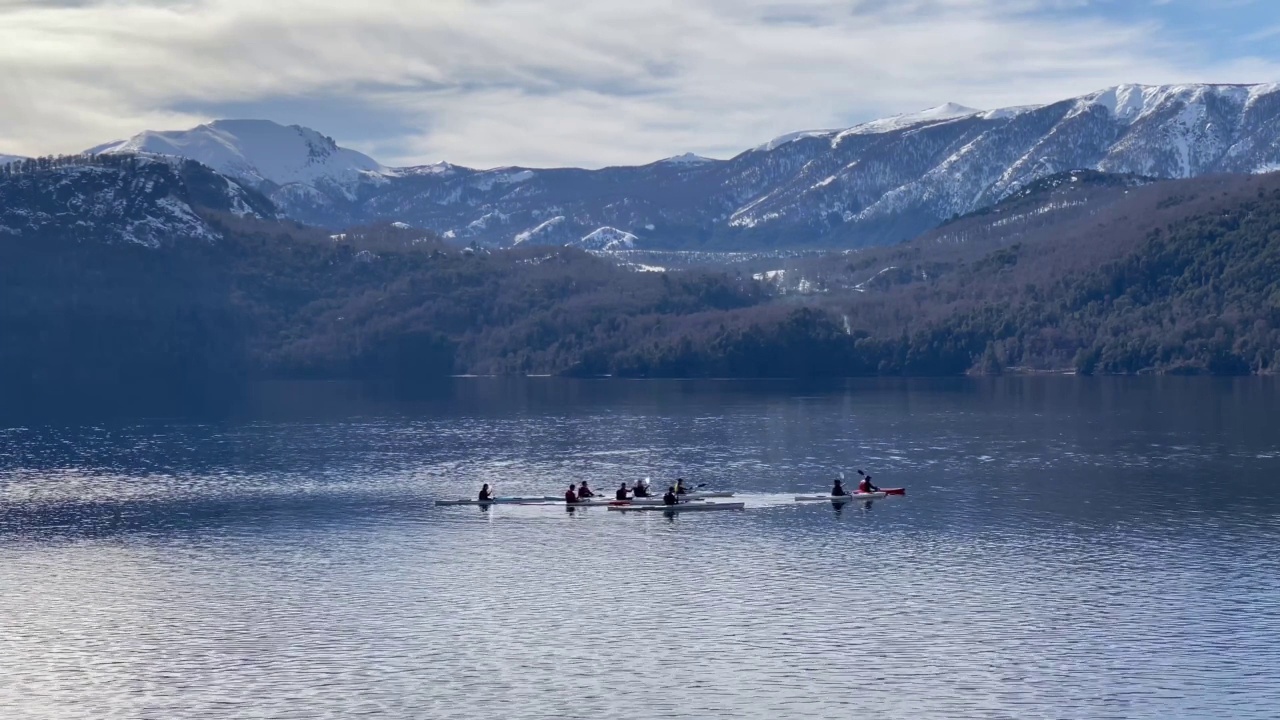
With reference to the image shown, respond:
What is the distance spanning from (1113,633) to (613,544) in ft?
145

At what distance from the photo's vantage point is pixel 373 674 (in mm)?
78188

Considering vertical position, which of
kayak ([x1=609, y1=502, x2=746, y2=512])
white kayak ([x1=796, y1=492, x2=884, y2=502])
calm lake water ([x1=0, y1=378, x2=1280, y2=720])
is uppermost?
white kayak ([x1=796, y1=492, x2=884, y2=502])

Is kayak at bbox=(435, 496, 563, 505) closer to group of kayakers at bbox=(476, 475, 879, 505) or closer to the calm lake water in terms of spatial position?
group of kayakers at bbox=(476, 475, 879, 505)

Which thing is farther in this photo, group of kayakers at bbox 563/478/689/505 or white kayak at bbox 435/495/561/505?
white kayak at bbox 435/495/561/505

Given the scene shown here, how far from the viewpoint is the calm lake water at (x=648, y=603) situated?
74312mm

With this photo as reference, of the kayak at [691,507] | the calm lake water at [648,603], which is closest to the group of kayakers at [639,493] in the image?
the kayak at [691,507]

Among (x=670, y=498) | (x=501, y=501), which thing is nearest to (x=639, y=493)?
(x=670, y=498)

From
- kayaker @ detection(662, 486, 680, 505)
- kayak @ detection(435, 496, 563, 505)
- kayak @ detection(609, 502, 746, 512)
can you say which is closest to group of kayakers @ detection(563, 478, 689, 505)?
kayaker @ detection(662, 486, 680, 505)

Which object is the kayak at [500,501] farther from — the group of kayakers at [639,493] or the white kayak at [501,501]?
the group of kayakers at [639,493]

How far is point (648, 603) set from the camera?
311 feet

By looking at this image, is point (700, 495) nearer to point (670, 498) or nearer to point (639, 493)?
point (639, 493)

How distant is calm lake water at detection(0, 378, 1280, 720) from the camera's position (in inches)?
2926

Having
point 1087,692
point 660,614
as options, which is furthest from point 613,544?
point 1087,692

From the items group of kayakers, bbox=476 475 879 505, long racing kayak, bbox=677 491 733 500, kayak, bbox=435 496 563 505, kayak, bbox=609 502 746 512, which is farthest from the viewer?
kayak, bbox=435 496 563 505
